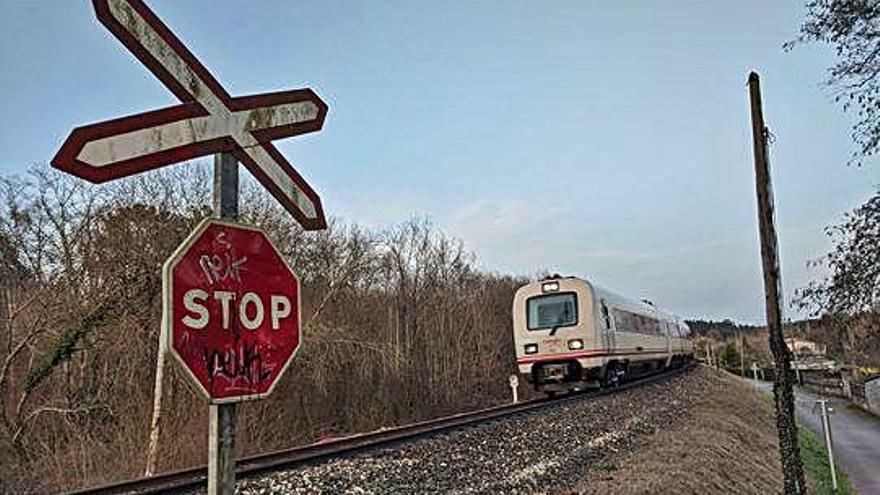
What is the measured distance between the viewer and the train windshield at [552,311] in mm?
18797

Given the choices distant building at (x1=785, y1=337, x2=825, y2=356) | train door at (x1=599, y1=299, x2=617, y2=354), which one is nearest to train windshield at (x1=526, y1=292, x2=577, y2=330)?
train door at (x1=599, y1=299, x2=617, y2=354)

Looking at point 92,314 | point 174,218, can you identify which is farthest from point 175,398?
point 174,218

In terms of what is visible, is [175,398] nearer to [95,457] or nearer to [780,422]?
[95,457]

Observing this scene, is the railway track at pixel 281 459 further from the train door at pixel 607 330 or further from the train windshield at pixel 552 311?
the train door at pixel 607 330

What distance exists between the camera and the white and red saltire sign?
201 cm

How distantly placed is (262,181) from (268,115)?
23 cm

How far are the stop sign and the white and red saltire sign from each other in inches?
10.0

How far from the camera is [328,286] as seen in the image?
867 inches

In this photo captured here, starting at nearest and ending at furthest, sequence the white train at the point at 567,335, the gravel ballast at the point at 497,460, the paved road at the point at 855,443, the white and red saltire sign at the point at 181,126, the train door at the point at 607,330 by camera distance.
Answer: the white and red saltire sign at the point at 181,126 → the gravel ballast at the point at 497,460 → the white train at the point at 567,335 → the train door at the point at 607,330 → the paved road at the point at 855,443

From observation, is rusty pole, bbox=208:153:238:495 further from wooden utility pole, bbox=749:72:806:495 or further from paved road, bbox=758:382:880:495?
paved road, bbox=758:382:880:495

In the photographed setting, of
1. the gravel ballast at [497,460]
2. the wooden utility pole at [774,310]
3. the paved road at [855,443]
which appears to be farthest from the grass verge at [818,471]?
the gravel ballast at [497,460]

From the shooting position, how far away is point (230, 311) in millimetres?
2197

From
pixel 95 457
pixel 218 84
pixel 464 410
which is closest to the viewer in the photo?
pixel 218 84

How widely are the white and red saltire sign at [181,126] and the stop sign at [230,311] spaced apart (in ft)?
0.83
